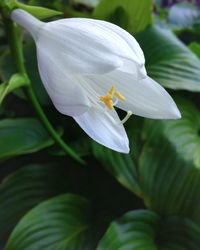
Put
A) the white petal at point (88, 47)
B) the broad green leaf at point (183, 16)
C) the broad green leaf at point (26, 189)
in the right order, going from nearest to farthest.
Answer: the white petal at point (88, 47) < the broad green leaf at point (26, 189) < the broad green leaf at point (183, 16)

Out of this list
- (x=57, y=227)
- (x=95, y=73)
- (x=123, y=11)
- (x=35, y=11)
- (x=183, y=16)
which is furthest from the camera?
(x=183, y=16)

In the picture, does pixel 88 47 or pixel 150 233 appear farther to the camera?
pixel 150 233

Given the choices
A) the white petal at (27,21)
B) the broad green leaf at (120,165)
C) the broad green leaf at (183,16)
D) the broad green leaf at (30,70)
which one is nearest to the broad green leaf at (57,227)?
the broad green leaf at (120,165)

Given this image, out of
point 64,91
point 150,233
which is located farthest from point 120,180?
point 64,91

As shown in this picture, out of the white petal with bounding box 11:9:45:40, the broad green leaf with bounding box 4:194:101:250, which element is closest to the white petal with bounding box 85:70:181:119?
the white petal with bounding box 11:9:45:40

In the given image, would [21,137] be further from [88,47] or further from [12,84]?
[88,47]

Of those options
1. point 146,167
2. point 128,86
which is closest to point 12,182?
point 146,167

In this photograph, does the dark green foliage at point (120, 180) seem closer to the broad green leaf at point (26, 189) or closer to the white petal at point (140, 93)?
the broad green leaf at point (26, 189)
